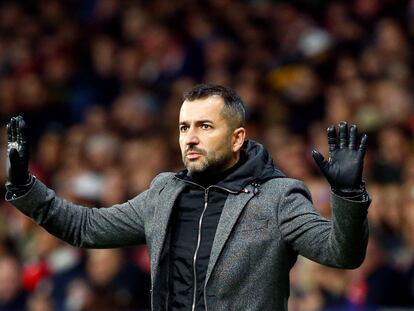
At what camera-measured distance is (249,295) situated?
3.88 meters

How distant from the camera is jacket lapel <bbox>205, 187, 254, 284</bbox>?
3889mm

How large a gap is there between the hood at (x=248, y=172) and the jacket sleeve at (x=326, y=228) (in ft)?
0.39

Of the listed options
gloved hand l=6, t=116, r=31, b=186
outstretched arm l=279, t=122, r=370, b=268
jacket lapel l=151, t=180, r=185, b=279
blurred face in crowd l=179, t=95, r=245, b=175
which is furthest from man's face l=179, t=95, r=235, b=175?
gloved hand l=6, t=116, r=31, b=186

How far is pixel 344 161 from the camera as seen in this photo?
3682mm

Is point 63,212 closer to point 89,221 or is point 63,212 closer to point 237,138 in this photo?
point 89,221

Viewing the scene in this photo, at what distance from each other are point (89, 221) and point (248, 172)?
26.4 inches

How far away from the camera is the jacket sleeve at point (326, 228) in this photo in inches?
142

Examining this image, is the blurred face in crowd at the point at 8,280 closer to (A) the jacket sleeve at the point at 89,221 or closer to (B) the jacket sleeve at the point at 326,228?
(A) the jacket sleeve at the point at 89,221

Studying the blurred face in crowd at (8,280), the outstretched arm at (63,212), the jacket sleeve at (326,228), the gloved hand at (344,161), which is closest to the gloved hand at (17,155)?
the outstretched arm at (63,212)

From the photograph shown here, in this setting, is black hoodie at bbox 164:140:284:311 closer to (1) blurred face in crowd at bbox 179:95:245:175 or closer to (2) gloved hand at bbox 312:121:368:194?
(1) blurred face in crowd at bbox 179:95:245:175

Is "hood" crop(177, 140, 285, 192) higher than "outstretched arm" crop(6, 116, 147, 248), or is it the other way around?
"hood" crop(177, 140, 285, 192)

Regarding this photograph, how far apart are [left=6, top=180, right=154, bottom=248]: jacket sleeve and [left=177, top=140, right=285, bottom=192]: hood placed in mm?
259

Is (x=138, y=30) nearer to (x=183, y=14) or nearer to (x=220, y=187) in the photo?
(x=183, y=14)

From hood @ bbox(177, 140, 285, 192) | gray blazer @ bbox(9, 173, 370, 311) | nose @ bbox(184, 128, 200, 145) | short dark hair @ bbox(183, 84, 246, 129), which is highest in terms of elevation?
short dark hair @ bbox(183, 84, 246, 129)
